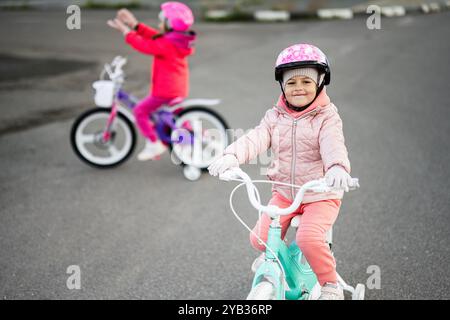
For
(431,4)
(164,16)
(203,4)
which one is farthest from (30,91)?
(431,4)

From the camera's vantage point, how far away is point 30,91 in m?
8.79

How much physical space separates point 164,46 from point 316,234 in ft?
9.60

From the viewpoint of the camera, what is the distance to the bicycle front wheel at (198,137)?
544 centimetres

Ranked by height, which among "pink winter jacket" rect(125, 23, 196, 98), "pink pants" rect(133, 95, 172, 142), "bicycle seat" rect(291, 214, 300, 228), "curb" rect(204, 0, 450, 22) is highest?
"curb" rect(204, 0, 450, 22)

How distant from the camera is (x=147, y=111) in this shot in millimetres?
5445

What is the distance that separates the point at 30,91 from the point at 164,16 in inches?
181

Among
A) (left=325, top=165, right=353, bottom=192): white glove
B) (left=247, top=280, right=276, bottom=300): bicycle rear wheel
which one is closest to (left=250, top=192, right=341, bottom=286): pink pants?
(left=247, top=280, right=276, bottom=300): bicycle rear wheel

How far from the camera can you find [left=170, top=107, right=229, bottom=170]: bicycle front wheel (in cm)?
544

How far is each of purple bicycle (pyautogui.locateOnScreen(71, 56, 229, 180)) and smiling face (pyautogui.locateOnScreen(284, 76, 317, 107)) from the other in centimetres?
258

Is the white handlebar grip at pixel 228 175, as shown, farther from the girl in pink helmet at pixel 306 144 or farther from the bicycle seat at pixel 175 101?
the bicycle seat at pixel 175 101

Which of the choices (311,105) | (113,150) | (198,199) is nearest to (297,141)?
(311,105)

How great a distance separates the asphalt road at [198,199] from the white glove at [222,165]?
4.44 feet

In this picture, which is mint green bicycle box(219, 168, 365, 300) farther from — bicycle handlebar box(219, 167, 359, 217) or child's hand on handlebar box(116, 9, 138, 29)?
child's hand on handlebar box(116, 9, 138, 29)
